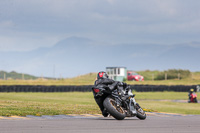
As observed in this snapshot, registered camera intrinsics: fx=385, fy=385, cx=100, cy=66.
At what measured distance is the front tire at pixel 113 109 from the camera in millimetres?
10953

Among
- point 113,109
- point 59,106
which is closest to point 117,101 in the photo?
point 113,109

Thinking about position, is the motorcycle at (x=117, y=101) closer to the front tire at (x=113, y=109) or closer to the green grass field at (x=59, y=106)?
the front tire at (x=113, y=109)

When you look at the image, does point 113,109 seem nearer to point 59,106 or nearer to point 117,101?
point 117,101

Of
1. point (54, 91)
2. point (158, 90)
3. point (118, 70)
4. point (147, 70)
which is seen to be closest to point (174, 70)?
point (147, 70)

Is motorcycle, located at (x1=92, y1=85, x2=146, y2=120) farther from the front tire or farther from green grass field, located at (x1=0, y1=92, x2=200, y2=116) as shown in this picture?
green grass field, located at (x1=0, y1=92, x2=200, y2=116)

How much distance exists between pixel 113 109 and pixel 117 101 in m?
0.33

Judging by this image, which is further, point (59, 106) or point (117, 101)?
point (59, 106)

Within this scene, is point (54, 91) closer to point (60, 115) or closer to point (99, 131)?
point (60, 115)

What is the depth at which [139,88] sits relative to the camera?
4616 cm

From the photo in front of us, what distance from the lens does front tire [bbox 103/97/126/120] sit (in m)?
11.0

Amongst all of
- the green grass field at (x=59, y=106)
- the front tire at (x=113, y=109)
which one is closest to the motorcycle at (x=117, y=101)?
the front tire at (x=113, y=109)

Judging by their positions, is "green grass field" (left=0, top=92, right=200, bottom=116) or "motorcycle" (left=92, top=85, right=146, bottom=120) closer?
"motorcycle" (left=92, top=85, right=146, bottom=120)

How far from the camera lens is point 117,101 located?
11172 millimetres

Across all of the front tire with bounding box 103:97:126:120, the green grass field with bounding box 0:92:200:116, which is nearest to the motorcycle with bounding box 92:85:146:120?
the front tire with bounding box 103:97:126:120
